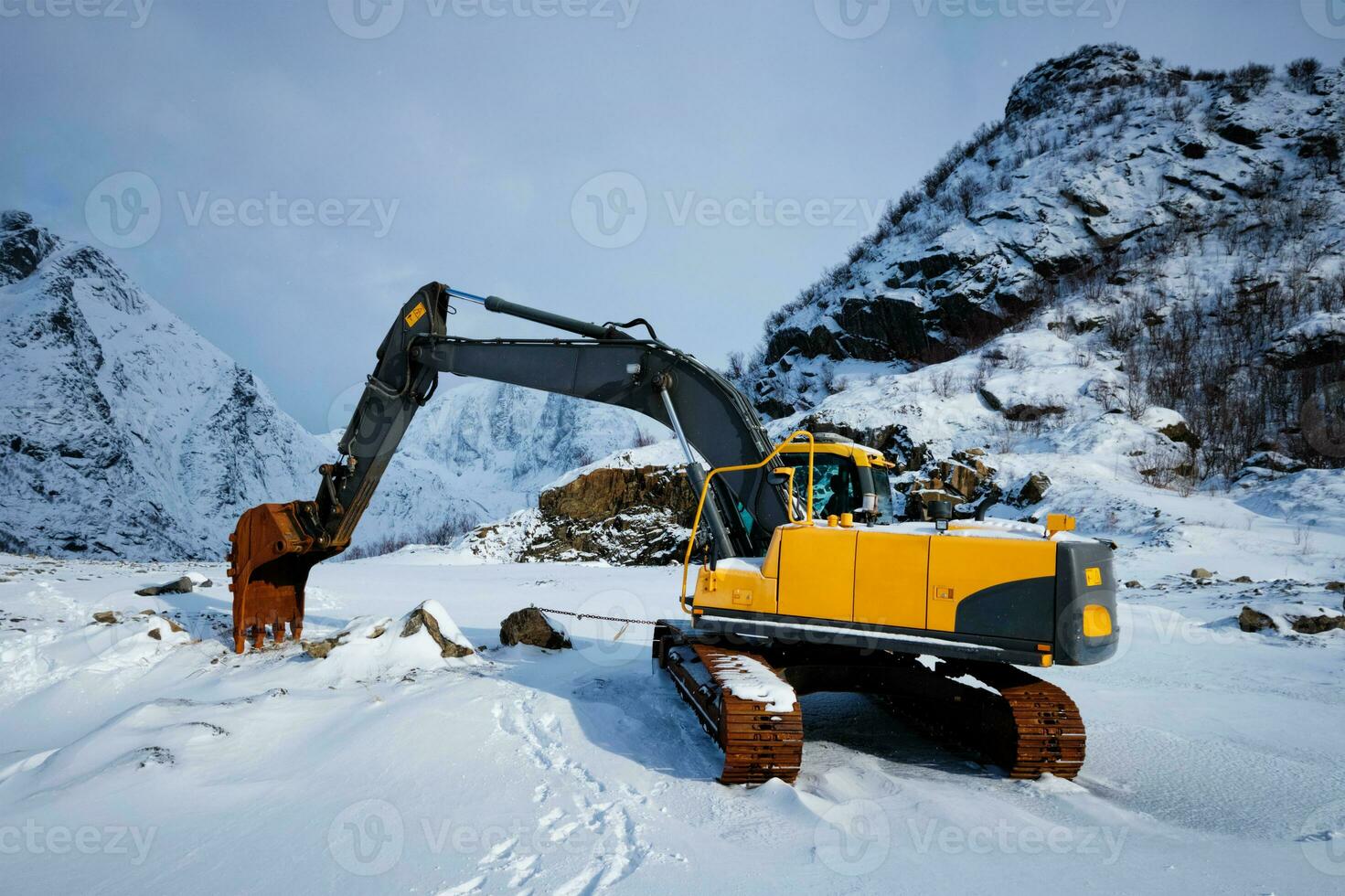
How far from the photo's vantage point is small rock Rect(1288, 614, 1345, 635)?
8.89m

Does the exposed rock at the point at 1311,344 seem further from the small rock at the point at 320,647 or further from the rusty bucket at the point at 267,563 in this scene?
the small rock at the point at 320,647

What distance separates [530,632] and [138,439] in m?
104

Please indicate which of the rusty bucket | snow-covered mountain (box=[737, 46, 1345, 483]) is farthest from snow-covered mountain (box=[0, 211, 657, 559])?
the rusty bucket

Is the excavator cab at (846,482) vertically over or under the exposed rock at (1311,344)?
under

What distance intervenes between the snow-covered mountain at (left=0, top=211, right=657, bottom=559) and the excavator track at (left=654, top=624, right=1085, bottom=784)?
5983cm

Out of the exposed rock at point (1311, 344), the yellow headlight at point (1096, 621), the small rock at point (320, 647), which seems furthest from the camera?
the exposed rock at point (1311, 344)

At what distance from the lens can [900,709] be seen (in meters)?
6.48

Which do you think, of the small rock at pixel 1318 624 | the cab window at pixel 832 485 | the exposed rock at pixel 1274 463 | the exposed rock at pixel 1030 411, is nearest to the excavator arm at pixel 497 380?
the cab window at pixel 832 485

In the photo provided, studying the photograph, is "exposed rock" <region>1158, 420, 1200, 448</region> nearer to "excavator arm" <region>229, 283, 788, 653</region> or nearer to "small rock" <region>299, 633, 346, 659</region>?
"excavator arm" <region>229, 283, 788, 653</region>

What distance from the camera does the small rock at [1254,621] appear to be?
920 centimetres

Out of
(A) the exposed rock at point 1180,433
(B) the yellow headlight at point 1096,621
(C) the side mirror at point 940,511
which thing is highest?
(A) the exposed rock at point 1180,433

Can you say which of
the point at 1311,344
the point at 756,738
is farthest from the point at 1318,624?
the point at 1311,344

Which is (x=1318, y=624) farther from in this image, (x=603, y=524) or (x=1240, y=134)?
(x=1240, y=134)

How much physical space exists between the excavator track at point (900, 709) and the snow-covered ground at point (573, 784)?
180 millimetres
